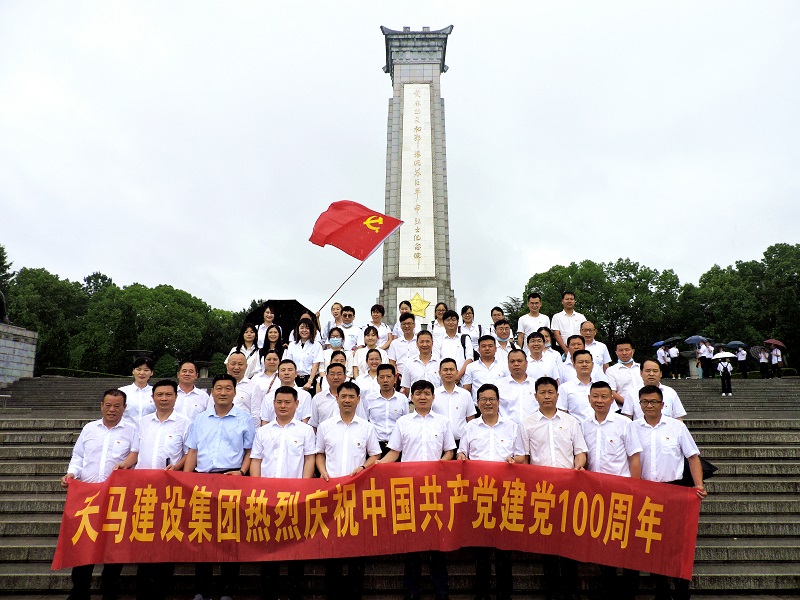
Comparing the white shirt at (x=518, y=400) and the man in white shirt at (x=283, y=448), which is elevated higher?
the white shirt at (x=518, y=400)

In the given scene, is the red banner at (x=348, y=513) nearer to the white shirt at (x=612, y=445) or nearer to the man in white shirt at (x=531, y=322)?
the white shirt at (x=612, y=445)

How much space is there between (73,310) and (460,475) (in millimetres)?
49483

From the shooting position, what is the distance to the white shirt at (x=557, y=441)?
449 cm

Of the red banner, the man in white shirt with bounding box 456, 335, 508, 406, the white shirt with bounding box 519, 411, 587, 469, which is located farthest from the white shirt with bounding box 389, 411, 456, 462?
the man in white shirt with bounding box 456, 335, 508, 406

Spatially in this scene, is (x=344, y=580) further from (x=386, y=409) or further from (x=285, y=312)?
(x=285, y=312)

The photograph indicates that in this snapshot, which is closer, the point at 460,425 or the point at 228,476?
the point at 228,476

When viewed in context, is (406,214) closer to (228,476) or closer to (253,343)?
(253,343)

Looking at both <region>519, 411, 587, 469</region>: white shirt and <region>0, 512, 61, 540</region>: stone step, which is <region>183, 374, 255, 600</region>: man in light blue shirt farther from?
<region>519, 411, 587, 469</region>: white shirt

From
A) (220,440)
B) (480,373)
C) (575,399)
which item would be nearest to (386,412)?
(480,373)

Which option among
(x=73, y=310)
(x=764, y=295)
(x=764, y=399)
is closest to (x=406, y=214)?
(x=764, y=399)

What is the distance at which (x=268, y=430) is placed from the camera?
455 centimetres

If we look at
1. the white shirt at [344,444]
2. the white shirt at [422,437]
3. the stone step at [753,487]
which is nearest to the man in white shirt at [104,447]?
the white shirt at [344,444]

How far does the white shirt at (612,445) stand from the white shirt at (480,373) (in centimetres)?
164

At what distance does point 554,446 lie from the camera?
4.50 meters
